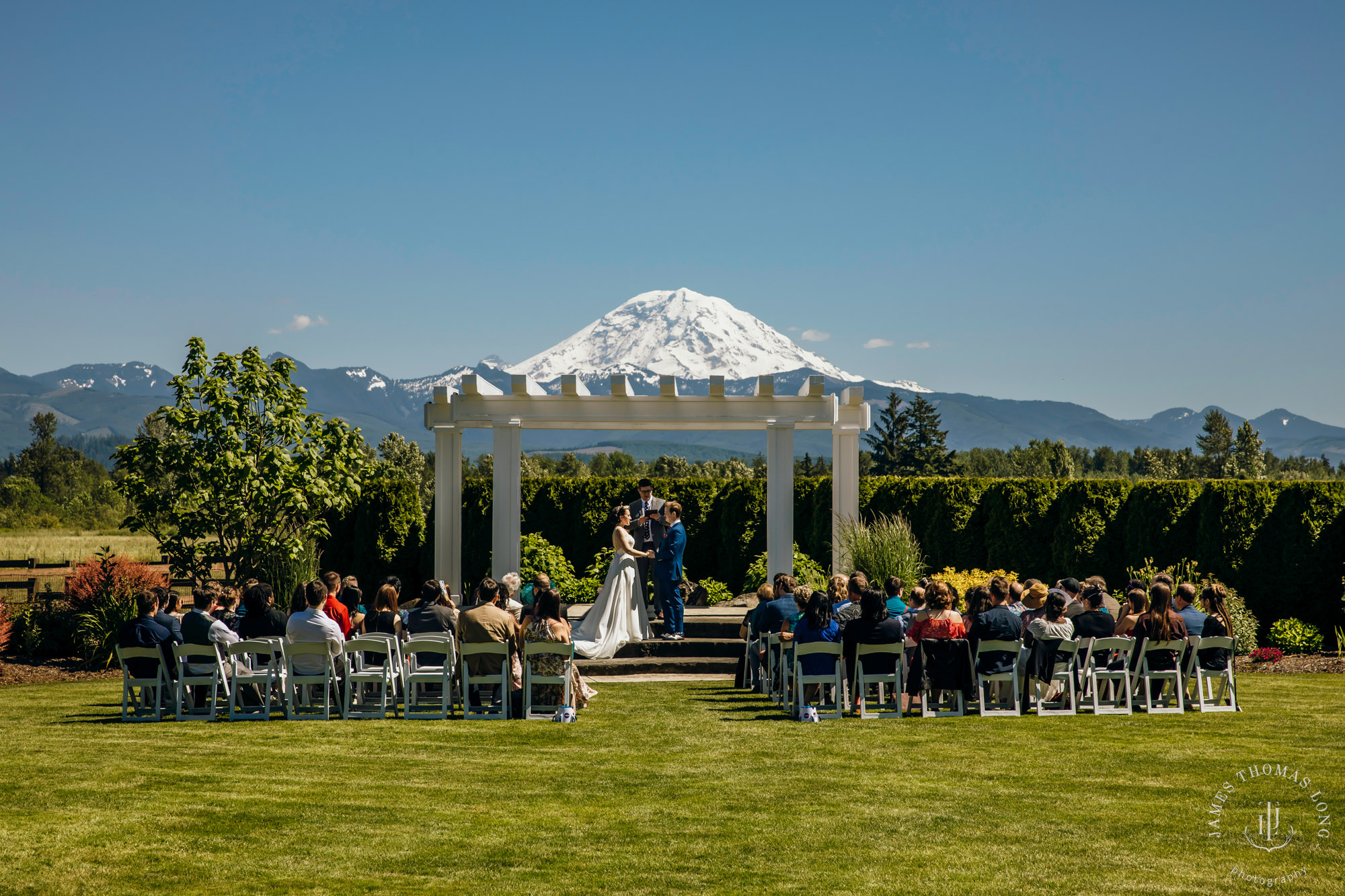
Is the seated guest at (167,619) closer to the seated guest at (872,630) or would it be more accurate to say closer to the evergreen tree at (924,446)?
the seated guest at (872,630)

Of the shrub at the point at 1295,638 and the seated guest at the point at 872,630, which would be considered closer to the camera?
the seated guest at the point at 872,630

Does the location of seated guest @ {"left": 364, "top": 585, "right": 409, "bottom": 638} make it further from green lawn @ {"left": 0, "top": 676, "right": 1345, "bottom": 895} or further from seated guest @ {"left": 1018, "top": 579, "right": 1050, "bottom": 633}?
seated guest @ {"left": 1018, "top": 579, "right": 1050, "bottom": 633}

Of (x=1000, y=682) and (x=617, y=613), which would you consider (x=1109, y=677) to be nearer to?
(x=1000, y=682)

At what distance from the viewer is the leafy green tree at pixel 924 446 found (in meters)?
64.9

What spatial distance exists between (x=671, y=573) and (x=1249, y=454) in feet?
214

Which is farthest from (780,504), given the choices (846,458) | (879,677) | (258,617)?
(258,617)

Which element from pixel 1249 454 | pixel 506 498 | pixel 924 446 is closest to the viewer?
pixel 506 498

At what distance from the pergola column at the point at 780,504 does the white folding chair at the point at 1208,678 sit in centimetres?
502

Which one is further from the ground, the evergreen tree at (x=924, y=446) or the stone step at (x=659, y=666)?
the evergreen tree at (x=924, y=446)

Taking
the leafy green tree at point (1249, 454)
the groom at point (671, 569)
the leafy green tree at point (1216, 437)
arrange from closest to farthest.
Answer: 1. the groom at point (671, 569)
2. the leafy green tree at point (1249, 454)
3. the leafy green tree at point (1216, 437)

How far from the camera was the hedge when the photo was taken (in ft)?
46.5

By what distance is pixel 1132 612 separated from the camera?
397 inches

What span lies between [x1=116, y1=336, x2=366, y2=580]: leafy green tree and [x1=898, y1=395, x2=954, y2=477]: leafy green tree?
4685 cm

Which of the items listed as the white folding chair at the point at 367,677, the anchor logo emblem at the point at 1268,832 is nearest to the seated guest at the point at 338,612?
the white folding chair at the point at 367,677
